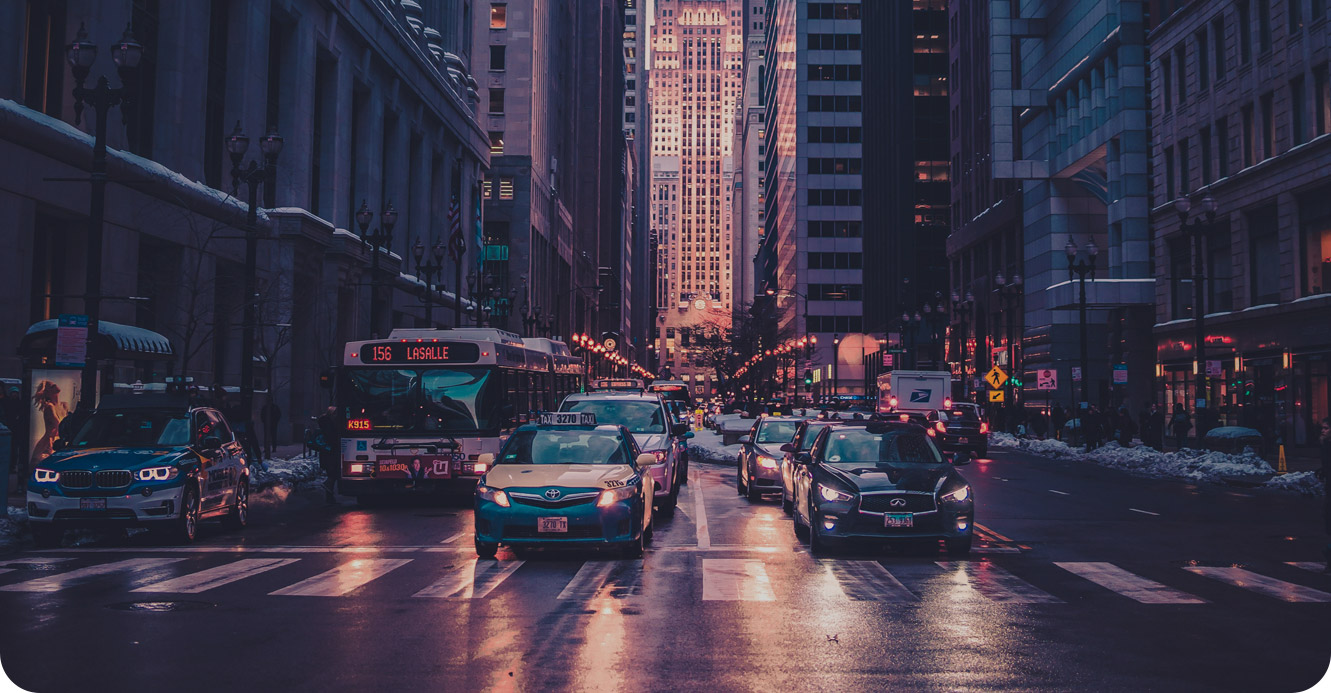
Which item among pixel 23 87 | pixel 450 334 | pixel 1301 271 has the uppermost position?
pixel 23 87

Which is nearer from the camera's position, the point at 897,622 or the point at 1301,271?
the point at 897,622

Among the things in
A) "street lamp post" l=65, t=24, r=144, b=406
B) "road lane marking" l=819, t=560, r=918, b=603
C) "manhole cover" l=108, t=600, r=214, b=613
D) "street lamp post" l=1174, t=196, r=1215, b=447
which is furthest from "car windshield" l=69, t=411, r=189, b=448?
"street lamp post" l=1174, t=196, r=1215, b=447

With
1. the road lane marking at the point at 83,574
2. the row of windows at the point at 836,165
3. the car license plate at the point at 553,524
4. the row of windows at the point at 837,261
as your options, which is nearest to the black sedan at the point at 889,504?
the car license plate at the point at 553,524

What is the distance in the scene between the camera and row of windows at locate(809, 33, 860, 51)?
127312 mm

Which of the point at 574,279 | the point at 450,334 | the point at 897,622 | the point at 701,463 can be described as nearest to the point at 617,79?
the point at 574,279

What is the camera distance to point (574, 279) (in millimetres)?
130000

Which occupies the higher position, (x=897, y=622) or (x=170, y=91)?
(x=170, y=91)

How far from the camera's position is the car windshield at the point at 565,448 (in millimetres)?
15094

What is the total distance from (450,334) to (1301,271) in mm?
30875

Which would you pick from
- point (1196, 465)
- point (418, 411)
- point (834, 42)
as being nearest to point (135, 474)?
point (418, 411)

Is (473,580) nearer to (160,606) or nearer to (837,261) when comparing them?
(160,606)

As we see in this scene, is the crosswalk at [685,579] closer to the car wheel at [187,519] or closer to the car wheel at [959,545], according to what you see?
the car wheel at [959,545]

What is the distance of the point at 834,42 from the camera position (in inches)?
5032

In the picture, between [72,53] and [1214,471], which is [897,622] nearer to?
[72,53]
